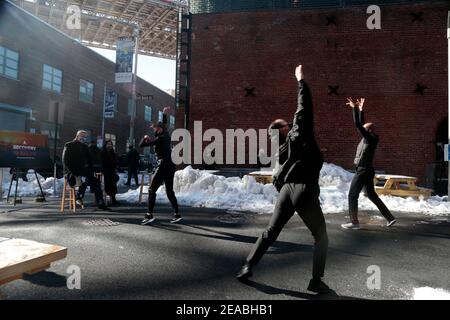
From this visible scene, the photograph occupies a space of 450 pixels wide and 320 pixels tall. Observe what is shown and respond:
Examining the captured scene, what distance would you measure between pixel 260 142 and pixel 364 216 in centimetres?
741

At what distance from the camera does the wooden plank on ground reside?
84.2 inches

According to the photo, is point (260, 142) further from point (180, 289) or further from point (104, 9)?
point (104, 9)

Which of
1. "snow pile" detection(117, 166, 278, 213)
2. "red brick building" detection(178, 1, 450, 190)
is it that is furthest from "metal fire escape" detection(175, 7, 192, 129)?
"snow pile" detection(117, 166, 278, 213)

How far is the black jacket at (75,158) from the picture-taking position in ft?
24.3

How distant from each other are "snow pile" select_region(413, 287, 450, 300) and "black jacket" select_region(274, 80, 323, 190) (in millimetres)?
1466

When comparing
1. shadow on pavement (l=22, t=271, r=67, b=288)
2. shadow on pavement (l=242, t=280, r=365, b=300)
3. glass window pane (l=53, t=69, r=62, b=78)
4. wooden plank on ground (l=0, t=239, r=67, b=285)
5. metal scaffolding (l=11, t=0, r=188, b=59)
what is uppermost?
metal scaffolding (l=11, t=0, r=188, b=59)

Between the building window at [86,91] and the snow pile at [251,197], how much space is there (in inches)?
753

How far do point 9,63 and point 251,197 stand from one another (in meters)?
17.9

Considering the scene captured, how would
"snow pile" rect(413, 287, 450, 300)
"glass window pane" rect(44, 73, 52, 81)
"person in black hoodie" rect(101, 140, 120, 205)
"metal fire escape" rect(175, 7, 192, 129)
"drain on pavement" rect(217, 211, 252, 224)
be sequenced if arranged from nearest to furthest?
"snow pile" rect(413, 287, 450, 300)
"drain on pavement" rect(217, 211, 252, 224)
"person in black hoodie" rect(101, 140, 120, 205)
"metal fire escape" rect(175, 7, 192, 129)
"glass window pane" rect(44, 73, 52, 81)

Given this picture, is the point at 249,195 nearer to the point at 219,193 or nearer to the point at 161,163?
the point at 219,193

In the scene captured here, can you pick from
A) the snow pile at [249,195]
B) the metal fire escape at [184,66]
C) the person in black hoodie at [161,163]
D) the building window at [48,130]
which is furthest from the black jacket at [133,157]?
the building window at [48,130]

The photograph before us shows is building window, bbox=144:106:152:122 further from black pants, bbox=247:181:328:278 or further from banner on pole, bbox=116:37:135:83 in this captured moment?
black pants, bbox=247:181:328:278

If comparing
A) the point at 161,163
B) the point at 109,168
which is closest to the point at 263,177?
the point at 109,168

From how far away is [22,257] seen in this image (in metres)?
2.32
